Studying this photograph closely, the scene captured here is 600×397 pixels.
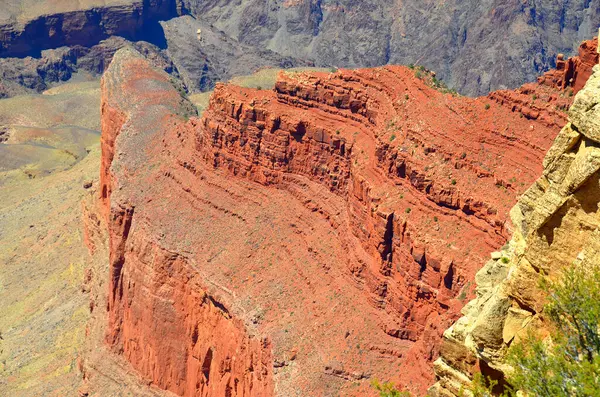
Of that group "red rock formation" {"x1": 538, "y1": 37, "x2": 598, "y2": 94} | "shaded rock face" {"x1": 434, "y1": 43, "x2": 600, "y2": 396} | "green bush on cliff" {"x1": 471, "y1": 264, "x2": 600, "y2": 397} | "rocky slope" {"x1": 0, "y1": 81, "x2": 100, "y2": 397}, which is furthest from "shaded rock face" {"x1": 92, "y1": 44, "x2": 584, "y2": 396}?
"green bush on cliff" {"x1": 471, "y1": 264, "x2": 600, "y2": 397}

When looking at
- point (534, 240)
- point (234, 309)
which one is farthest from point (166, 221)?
point (534, 240)

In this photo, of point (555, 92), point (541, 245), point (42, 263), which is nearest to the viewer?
point (541, 245)

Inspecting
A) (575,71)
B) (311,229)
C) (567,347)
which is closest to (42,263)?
(311,229)

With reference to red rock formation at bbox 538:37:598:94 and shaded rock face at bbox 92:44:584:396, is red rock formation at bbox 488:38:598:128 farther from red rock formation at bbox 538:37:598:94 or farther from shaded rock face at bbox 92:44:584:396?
shaded rock face at bbox 92:44:584:396

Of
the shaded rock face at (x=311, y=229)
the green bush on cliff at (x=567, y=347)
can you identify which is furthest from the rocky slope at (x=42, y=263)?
the green bush on cliff at (x=567, y=347)

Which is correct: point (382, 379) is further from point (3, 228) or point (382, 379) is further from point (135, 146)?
point (3, 228)

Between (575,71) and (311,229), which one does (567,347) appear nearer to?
(575,71)
